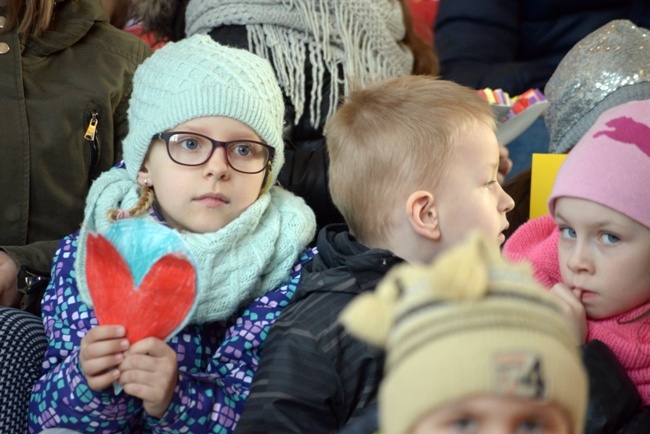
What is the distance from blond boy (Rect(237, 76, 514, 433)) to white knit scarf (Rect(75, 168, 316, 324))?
0.24 feet

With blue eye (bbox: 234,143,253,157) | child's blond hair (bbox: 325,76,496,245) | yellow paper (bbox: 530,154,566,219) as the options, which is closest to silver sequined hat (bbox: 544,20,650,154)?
yellow paper (bbox: 530,154,566,219)

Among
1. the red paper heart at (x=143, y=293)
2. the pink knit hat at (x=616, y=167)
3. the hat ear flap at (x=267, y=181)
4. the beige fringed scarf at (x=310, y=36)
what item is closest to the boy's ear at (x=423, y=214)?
the pink knit hat at (x=616, y=167)

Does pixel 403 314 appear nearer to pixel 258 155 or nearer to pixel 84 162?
pixel 258 155

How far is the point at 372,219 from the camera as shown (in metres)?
1.55

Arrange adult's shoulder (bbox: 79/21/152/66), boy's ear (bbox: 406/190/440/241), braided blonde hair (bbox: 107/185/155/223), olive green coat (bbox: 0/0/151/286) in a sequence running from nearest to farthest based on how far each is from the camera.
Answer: boy's ear (bbox: 406/190/440/241), braided blonde hair (bbox: 107/185/155/223), olive green coat (bbox: 0/0/151/286), adult's shoulder (bbox: 79/21/152/66)

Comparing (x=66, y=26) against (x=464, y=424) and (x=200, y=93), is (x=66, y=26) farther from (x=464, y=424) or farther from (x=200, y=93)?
(x=464, y=424)

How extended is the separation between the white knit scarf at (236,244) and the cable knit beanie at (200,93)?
0.07 m

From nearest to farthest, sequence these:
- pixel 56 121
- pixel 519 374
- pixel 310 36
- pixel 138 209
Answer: pixel 519 374, pixel 138 209, pixel 56 121, pixel 310 36

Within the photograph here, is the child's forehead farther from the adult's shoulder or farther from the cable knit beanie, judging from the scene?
the adult's shoulder

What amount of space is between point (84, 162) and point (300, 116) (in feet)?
1.75

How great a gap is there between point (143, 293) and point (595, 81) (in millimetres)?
1056

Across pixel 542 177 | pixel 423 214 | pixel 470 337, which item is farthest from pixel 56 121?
pixel 470 337

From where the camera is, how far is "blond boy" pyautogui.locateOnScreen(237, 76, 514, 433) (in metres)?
1.37

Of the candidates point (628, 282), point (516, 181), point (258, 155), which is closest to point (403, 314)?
point (628, 282)
